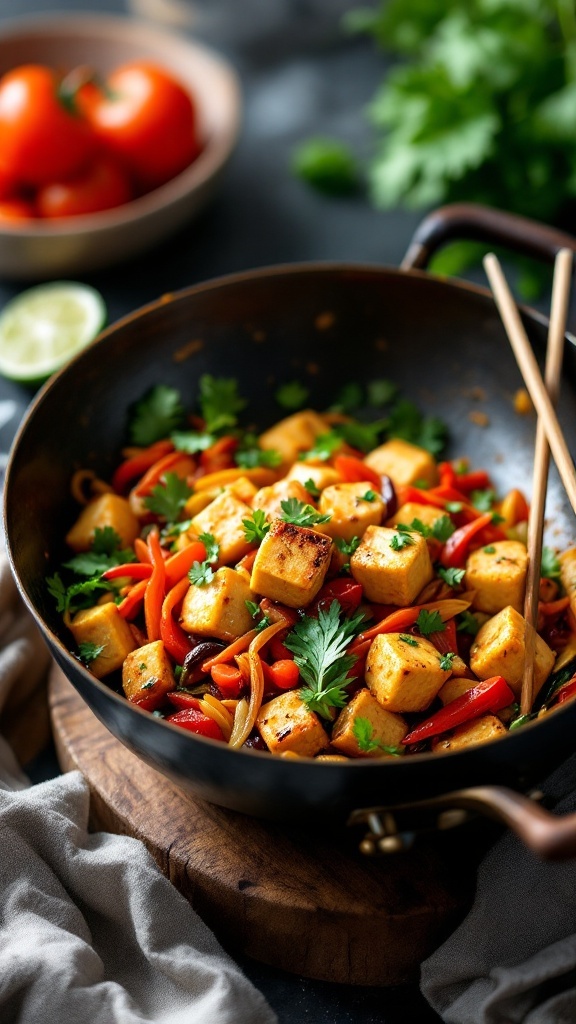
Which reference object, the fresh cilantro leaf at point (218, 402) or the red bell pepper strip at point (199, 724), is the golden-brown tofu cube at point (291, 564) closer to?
the red bell pepper strip at point (199, 724)

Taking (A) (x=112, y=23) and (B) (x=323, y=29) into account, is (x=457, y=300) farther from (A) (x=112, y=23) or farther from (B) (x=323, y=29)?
(B) (x=323, y=29)

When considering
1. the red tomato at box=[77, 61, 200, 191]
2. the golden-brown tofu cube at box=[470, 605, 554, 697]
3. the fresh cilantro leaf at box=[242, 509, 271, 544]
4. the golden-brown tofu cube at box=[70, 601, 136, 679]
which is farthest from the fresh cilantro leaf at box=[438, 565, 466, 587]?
the red tomato at box=[77, 61, 200, 191]

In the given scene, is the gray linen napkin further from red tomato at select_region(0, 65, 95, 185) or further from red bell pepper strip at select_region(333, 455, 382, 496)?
red tomato at select_region(0, 65, 95, 185)

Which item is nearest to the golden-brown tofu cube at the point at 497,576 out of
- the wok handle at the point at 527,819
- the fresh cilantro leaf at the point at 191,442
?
the wok handle at the point at 527,819

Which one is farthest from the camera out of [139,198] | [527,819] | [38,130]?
[139,198]

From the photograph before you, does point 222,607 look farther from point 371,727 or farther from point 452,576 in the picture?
point 452,576

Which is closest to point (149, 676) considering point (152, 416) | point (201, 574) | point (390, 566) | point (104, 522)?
point (201, 574)

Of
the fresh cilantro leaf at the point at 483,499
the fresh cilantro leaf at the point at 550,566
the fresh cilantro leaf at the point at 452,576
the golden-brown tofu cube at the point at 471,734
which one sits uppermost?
the fresh cilantro leaf at the point at 452,576
